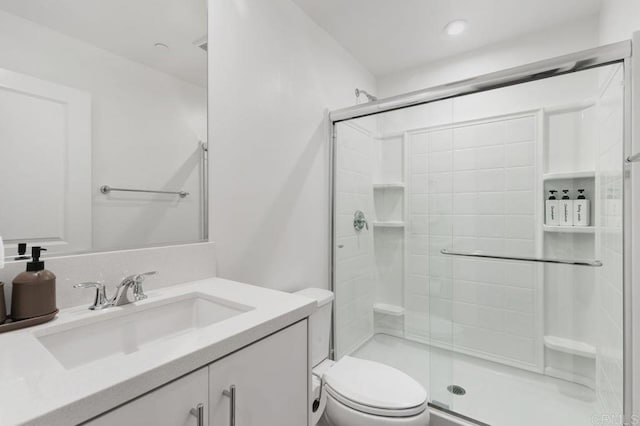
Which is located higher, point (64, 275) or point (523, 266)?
point (64, 275)

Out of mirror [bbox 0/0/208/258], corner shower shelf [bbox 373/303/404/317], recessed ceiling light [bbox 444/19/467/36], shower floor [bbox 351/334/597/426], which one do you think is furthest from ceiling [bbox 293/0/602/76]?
shower floor [bbox 351/334/597/426]

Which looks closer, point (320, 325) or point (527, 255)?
point (320, 325)

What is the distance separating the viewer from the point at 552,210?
1751 millimetres

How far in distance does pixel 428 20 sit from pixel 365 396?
2138 millimetres

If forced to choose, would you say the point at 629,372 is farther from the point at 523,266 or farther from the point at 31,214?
the point at 31,214

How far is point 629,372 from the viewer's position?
1.10 m

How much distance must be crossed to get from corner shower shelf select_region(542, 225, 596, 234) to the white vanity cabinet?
1.66 metres

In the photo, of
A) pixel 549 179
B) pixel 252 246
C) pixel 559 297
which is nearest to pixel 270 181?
pixel 252 246

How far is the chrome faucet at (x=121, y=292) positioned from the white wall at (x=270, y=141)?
0.37 m

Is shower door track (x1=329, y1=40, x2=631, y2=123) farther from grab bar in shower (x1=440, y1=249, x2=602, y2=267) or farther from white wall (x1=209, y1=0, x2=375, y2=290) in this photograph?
grab bar in shower (x1=440, y1=249, x2=602, y2=267)

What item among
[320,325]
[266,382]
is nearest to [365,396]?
[320,325]

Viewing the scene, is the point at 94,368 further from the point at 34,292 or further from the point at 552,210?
the point at 552,210

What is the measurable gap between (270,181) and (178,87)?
22.8 inches

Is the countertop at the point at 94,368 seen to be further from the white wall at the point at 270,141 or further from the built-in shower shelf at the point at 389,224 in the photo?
the built-in shower shelf at the point at 389,224
